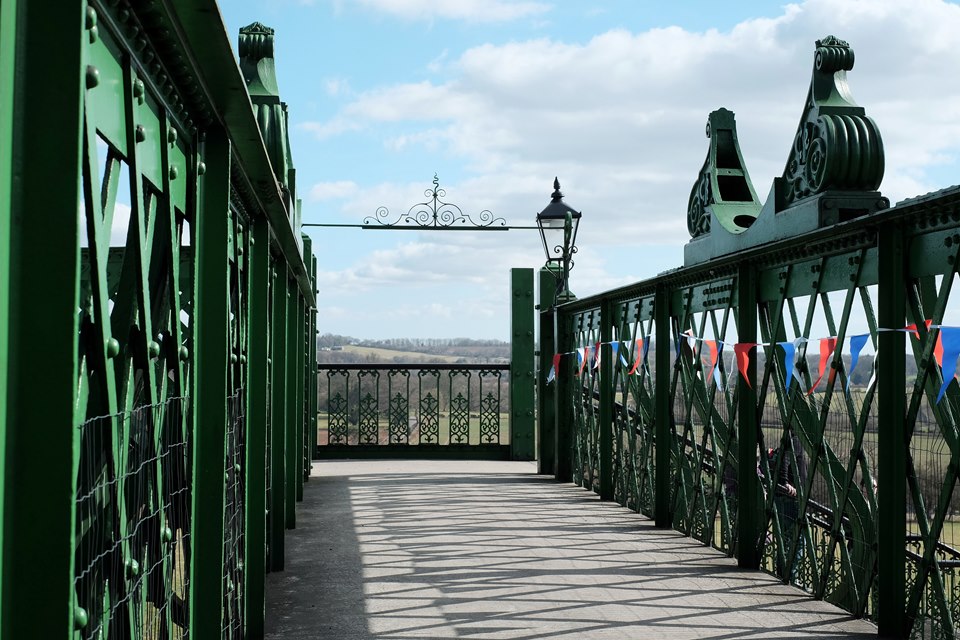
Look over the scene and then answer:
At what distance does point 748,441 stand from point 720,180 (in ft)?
8.48

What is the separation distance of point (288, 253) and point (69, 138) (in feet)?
18.3

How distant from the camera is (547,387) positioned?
44.4ft

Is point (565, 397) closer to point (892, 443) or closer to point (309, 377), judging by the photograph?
point (309, 377)

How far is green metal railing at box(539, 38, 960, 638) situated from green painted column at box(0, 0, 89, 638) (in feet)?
12.6

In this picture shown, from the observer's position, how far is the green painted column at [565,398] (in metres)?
12.6

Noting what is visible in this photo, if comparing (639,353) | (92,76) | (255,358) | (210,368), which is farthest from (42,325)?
(639,353)

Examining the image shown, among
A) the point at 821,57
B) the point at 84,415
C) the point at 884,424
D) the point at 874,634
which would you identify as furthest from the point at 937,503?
the point at 84,415

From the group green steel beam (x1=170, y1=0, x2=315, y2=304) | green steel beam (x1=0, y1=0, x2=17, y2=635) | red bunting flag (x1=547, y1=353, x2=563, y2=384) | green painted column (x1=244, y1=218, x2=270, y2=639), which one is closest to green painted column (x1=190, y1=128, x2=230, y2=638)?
green steel beam (x1=170, y1=0, x2=315, y2=304)

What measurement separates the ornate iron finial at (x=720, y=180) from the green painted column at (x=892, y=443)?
3278 mm

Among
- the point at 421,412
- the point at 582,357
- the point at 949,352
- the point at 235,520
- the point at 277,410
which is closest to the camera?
the point at 235,520

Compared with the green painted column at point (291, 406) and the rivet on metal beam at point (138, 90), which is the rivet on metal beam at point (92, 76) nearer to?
the rivet on metal beam at point (138, 90)

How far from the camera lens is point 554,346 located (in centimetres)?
1373

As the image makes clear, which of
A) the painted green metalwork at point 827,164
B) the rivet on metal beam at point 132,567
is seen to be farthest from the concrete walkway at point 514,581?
the rivet on metal beam at point 132,567

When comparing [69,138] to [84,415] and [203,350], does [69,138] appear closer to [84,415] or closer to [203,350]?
[84,415]
